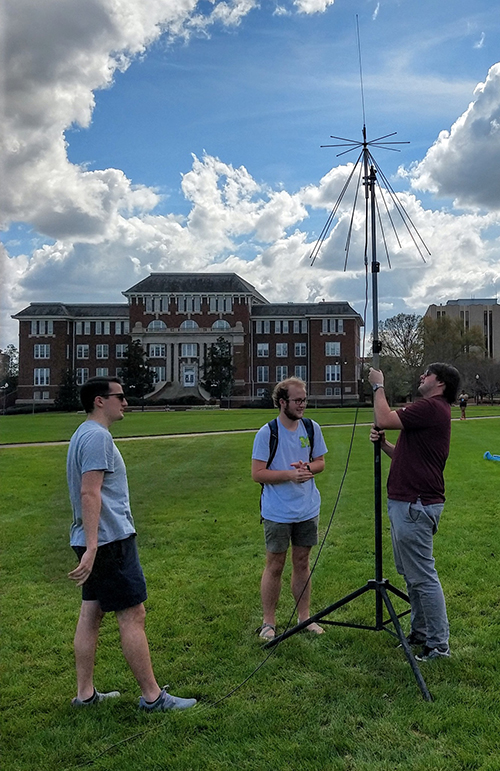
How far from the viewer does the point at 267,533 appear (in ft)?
16.8

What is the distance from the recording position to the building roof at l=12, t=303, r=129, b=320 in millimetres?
83562

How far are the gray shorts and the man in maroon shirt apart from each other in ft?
2.31

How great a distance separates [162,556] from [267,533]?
3390 millimetres

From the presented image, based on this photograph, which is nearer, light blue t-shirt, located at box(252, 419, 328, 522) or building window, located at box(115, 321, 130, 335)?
light blue t-shirt, located at box(252, 419, 328, 522)

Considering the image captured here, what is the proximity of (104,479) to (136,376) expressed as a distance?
72.1 meters

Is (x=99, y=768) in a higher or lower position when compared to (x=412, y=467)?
lower

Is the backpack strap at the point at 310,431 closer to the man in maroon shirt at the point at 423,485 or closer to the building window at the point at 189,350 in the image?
the man in maroon shirt at the point at 423,485

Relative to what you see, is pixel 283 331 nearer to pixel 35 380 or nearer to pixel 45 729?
pixel 35 380

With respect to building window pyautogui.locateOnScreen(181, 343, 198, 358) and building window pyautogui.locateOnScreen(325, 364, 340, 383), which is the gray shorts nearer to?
building window pyautogui.locateOnScreen(325, 364, 340, 383)

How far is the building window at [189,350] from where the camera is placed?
82938 millimetres

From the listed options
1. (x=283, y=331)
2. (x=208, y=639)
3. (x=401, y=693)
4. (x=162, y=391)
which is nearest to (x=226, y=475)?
(x=208, y=639)

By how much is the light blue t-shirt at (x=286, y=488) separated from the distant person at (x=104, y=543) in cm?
140

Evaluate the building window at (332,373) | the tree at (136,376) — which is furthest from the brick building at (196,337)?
the tree at (136,376)

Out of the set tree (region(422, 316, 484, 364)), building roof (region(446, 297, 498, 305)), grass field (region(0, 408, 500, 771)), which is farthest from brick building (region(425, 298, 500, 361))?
grass field (region(0, 408, 500, 771))
